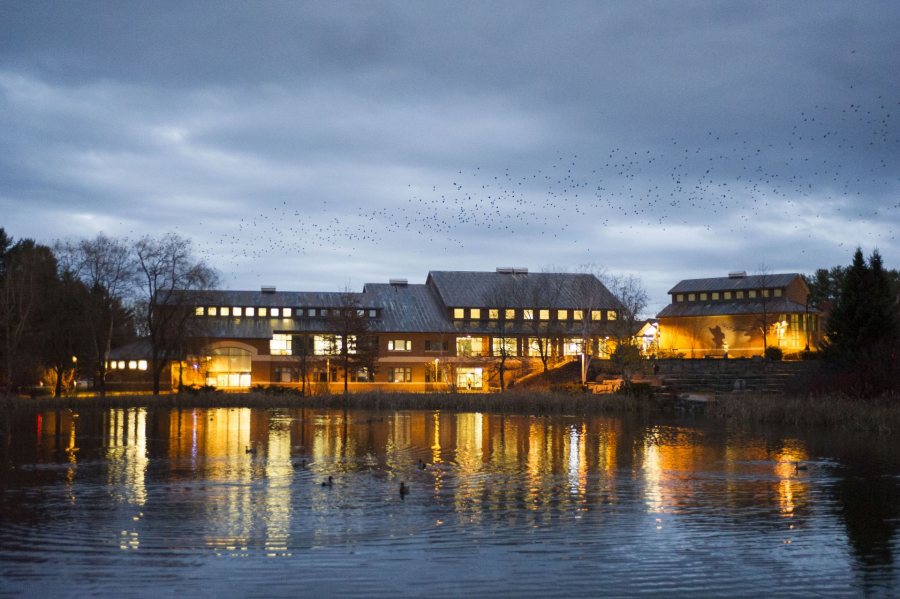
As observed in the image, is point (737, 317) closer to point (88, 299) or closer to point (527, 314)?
point (527, 314)

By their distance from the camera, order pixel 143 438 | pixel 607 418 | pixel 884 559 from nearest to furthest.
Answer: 1. pixel 884 559
2. pixel 143 438
3. pixel 607 418

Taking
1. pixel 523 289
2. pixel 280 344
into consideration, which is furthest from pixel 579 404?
pixel 280 344

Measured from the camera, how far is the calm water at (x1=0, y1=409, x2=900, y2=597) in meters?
14.4

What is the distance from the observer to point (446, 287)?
9988cm

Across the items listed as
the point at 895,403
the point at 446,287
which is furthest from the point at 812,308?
the point at 895,403

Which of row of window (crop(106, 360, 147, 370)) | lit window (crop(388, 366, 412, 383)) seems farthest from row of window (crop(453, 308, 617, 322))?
row of window (crop(106, 360, 147, 370))

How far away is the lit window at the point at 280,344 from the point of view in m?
92.2

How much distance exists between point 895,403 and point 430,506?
29.9 meters

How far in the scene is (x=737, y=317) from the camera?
87.5 meters

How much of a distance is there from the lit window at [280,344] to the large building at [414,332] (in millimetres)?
103

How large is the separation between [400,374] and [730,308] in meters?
33.7

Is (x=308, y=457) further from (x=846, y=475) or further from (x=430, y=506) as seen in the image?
(x=846, y=475)

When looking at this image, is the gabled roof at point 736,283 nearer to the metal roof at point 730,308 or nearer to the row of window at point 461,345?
the metal roof at point 730,308

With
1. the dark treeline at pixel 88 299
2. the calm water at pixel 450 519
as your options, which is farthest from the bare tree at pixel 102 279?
the calm water at pixel 450 519
